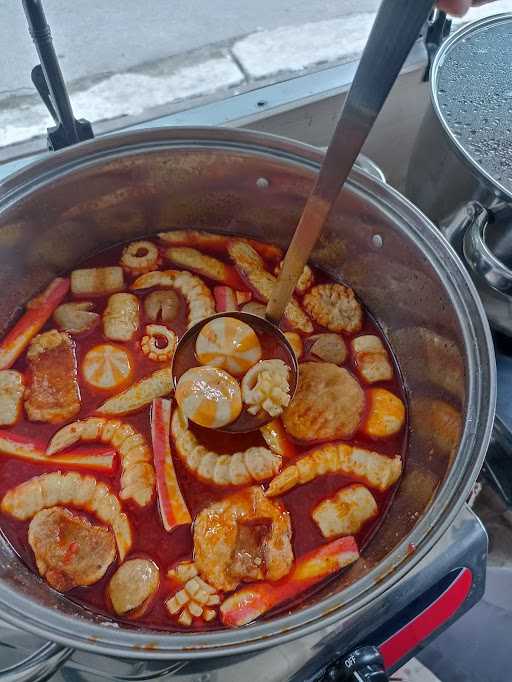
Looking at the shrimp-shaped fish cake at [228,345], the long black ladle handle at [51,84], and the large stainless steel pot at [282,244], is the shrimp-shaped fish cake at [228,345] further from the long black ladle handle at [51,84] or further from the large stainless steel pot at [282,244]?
the long black ladle handle at [51,84]

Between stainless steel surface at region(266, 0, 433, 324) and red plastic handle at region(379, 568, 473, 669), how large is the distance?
0.93 metres

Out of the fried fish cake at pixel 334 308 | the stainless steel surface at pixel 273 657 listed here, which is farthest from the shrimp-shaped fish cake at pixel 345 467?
the fried fish cake at pixel 334 308

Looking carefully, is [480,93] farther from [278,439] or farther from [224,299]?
[278,439]

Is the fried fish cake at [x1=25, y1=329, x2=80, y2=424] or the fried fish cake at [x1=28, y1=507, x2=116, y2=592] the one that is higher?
the fried fish cake at [x1=25, y1=329, x2=80, y2=424]

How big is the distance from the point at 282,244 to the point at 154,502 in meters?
1.08

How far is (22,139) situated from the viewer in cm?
213

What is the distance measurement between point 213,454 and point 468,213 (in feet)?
3.25

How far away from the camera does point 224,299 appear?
6.47 ft

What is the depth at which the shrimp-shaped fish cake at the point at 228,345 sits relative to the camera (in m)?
1.70

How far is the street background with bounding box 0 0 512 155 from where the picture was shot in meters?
2.22

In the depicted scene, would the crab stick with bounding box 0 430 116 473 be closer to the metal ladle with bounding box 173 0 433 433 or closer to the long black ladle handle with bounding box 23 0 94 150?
the metal ladle with bounding box 173 0 433 433

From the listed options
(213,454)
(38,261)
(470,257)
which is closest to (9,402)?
(38,261)

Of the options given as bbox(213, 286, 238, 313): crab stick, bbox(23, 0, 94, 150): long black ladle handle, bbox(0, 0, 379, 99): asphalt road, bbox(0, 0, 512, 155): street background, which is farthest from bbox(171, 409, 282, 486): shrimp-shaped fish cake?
bbox(0, 0, 379, 99): asphalt road

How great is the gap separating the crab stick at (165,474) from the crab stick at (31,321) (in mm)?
500
